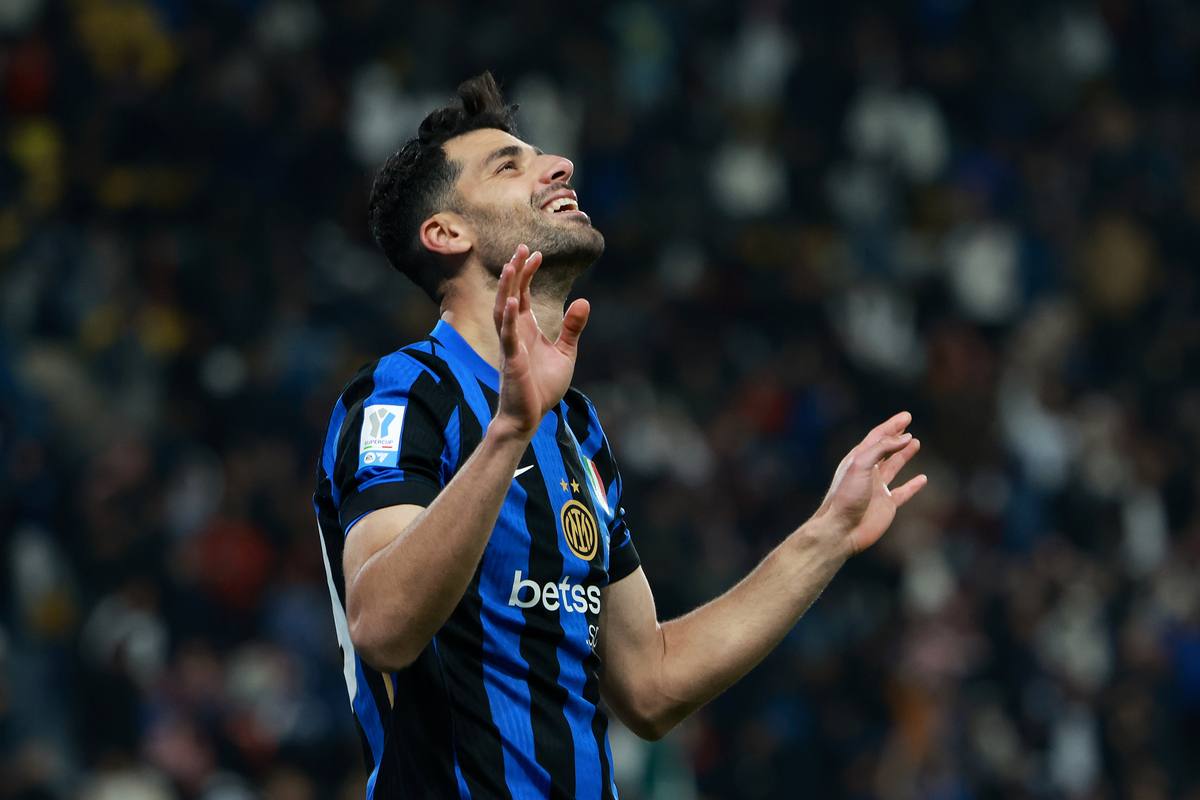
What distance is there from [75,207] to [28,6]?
194cm

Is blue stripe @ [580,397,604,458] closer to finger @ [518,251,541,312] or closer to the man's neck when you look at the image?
the man's neck

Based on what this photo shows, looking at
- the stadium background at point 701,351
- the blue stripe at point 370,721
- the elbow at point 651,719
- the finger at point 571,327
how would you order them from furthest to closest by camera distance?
the stadium background at point 701,351 → the elbow at point 651,719 → the blue stripe at point 370,721 → the finger at point 571,327

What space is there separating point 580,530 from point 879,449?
30.3 inches

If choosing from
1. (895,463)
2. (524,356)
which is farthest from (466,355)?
(895,463)

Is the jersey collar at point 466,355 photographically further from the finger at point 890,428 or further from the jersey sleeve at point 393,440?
the finger at point 890,428

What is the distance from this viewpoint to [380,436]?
8.61 ft

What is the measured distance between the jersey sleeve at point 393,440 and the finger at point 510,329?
1.21 ft

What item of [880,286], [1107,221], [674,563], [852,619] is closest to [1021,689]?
[852,619]

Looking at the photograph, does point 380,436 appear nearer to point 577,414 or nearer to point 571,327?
point 571,327

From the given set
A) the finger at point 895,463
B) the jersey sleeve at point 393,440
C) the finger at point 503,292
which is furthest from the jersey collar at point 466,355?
the finger at point 895,463

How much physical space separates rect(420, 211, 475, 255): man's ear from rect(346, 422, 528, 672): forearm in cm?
92

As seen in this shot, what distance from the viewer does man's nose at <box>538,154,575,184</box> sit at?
10.6 feet

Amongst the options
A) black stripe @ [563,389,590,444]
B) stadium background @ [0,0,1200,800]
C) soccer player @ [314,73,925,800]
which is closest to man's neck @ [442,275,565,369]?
soccer player @ [314,73,925,800]

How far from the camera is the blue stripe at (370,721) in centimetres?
269
